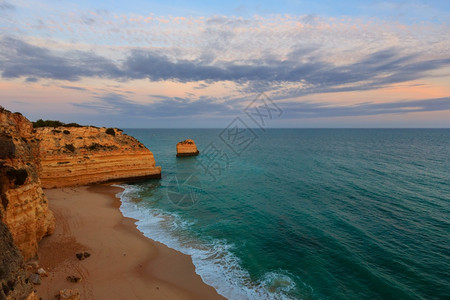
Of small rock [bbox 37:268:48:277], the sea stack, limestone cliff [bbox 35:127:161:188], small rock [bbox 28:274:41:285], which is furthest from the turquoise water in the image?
the sea stack

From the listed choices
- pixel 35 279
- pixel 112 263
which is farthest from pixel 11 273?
pixel 112 263

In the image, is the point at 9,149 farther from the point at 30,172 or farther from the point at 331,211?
the point at 331,211

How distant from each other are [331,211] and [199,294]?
16.3 metres

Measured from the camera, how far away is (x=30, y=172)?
44.8 ft

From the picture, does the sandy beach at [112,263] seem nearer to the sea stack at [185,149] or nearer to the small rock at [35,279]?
the small rock at [35,279]

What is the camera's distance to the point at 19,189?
1238 cm

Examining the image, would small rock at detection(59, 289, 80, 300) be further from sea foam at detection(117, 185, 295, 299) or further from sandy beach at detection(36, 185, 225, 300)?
sea foam at detection(117, 185, 295, 299)

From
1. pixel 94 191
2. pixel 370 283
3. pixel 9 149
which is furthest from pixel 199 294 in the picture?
pixel 94 191

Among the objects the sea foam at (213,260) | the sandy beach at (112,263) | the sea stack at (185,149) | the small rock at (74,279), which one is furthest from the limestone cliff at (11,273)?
the sea stack at (185,149)

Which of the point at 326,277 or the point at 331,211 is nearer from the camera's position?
→ the point at 326,277

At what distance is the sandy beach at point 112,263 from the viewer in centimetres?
1161

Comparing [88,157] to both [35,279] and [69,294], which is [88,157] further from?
[69,294]

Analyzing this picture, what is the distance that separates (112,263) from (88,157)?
2179 centimetres

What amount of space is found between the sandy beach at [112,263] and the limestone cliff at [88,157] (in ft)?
32.6
